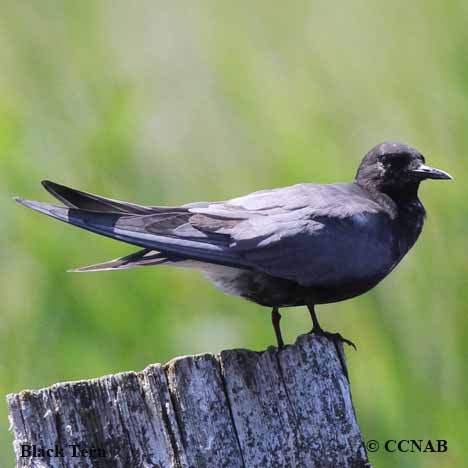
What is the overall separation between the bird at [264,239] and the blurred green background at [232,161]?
1.10m

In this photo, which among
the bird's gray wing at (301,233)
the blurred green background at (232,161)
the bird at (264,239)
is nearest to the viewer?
the bird at (264,239)

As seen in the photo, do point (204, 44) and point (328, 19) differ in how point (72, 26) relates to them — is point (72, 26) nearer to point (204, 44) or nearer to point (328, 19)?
point (204, 44)

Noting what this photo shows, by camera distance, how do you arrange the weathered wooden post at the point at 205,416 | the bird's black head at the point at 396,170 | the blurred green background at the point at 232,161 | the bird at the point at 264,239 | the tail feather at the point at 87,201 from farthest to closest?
the blurred green background at the point at 232,161, the bird's black head at the point at 396,170, the bird at the point at 264,239, the tail feather at the point at 87,201, the weathered wooden post at the point at 205,416

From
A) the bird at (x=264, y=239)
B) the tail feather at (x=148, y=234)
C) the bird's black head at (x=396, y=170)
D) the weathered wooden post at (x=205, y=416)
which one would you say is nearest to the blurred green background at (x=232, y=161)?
the bird's black head at (x=396, y=170)

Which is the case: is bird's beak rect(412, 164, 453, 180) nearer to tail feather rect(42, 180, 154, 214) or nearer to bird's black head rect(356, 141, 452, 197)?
bird's black head rect(356, 141, 452, 197)

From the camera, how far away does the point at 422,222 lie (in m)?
4.20

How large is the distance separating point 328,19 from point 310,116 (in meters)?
0.64

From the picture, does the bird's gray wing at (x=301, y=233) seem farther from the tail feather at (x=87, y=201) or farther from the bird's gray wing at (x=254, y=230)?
the tail feather at (x=87, y=201)

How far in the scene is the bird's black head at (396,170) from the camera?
4.17 metres

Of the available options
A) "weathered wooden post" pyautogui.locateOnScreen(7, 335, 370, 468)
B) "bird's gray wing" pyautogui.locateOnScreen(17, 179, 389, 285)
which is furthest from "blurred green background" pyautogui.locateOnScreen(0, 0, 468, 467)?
"weathered wooden post" pyautogui.locateOnScreen(7, 335, 370, 468)

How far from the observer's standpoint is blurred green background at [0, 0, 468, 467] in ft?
15.5

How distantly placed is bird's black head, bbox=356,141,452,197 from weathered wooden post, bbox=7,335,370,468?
1.56 meters

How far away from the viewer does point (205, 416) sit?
259cm

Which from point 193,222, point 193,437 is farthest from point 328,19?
point 193,437
